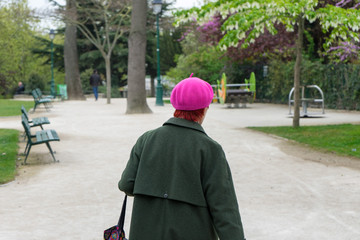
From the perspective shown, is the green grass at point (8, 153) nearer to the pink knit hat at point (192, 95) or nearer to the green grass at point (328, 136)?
the pink knit hat at point (192, 95)

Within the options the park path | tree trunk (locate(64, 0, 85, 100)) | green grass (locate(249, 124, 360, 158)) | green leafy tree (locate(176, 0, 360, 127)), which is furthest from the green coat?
tree trunk (locate(64, 0, 85, 100))

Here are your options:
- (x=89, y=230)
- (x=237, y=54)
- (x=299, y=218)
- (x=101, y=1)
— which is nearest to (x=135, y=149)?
(x=89, y=230)

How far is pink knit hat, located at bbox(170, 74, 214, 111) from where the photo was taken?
254 centimetres

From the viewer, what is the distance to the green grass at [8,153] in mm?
7790

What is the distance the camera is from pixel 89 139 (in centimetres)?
1231

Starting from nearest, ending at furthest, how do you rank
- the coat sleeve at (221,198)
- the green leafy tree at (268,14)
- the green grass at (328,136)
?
the coat sleeve at (221,198) → the green grass at (328,136) → the green leafy tree at (268,14)

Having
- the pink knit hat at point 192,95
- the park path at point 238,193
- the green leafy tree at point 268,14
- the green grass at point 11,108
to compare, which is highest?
the green leafy tree at point 268,14

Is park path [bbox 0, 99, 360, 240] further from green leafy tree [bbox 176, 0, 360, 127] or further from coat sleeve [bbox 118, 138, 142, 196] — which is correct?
green leafy tree [bbox 176, 0, 360, 127]

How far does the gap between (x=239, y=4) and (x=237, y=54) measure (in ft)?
49.5

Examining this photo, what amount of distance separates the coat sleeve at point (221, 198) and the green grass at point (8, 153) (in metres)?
5.53

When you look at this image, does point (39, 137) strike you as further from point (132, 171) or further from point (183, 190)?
point (183, 190)

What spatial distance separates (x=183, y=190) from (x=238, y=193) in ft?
13.8

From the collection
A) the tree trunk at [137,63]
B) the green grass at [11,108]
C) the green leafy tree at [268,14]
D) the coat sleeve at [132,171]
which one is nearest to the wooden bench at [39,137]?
the green leafy tree at [268,14]

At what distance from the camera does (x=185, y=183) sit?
2.49 m
